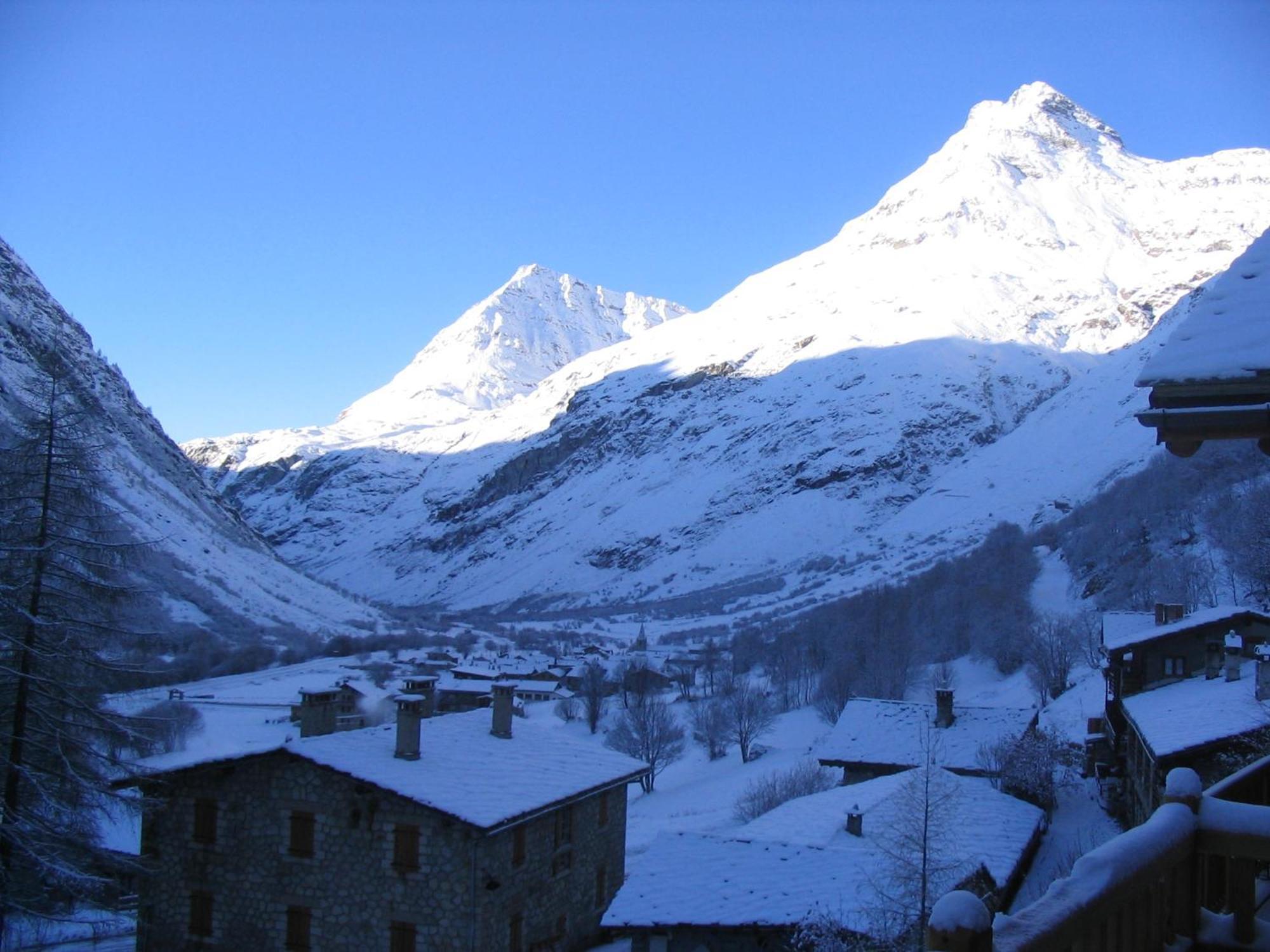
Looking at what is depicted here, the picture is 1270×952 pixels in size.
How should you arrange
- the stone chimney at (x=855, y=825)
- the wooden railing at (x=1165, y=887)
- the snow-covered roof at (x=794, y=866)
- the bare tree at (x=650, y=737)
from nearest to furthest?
the wooden railing at (x=1165, y=887), the snow-covered roof at (x=794, y=866), the stone chimney at (x=855, y=825), the bare tree at (x=650, y=737)

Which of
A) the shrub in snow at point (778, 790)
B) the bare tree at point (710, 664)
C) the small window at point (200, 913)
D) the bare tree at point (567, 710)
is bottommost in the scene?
the bare tree at point (567, 710)

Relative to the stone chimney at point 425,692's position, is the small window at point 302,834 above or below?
below

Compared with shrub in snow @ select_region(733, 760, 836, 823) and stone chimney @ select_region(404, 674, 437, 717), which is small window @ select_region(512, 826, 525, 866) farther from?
shrub in snow @ select_region(733, 760, 836, 823)

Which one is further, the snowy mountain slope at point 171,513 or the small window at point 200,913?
the snowy mountain slope at point 171,513

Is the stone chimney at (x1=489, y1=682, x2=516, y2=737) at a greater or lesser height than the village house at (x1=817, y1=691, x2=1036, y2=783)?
greater

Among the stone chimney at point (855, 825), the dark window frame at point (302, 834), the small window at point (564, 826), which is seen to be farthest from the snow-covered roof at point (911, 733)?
the dark window frame at point (302, 834)

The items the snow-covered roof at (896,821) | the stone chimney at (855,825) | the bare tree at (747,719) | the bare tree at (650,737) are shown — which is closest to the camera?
the snow-covered roof at (896,821)

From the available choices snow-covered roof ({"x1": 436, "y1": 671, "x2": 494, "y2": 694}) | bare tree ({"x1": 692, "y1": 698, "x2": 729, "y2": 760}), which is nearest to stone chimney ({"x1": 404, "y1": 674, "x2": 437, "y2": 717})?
bare tree ({"x1": 692, "y1": 698, "x2": 729, "y2": 760})

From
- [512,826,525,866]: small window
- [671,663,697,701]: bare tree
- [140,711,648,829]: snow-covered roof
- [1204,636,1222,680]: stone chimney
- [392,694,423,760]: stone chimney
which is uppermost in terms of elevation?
[1204,636,1222,680]: stone chimney

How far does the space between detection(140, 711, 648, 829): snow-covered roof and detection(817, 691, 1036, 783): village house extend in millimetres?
12787

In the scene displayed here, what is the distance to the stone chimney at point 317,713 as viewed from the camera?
27.2 m

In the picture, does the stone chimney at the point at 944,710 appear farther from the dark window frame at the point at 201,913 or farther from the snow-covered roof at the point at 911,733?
the dark window frame at the point at 201,913

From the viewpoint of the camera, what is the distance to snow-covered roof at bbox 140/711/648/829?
859 inches

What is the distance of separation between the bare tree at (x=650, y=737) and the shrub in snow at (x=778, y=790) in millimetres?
13263
